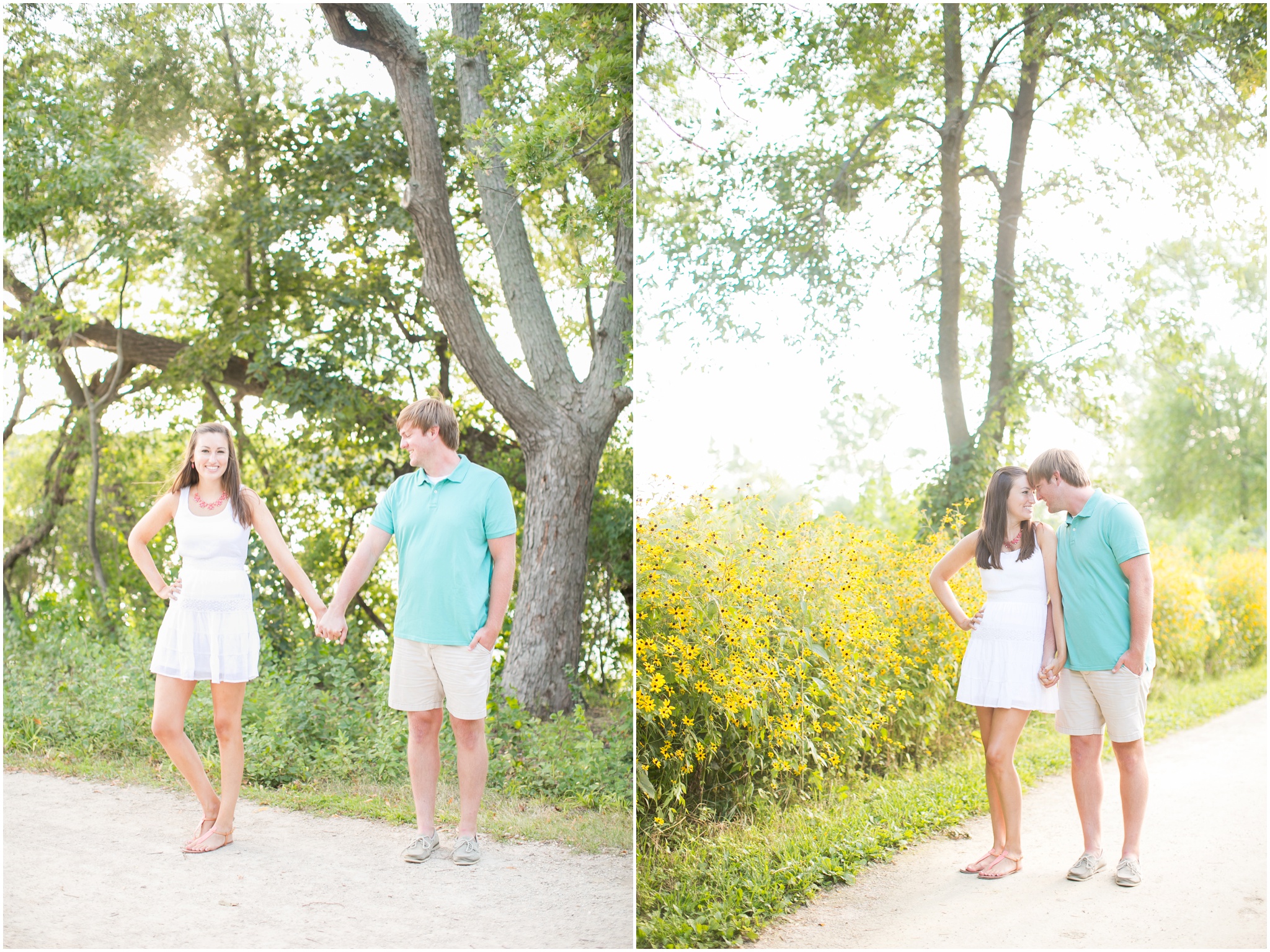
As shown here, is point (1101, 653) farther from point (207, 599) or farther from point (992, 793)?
point (207, 599)

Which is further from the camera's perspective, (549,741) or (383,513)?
(549,741)

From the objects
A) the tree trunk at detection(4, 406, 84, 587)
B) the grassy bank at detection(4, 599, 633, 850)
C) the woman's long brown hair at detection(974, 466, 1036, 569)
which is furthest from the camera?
the tree trunk at detection(4, 406, 84, 587)

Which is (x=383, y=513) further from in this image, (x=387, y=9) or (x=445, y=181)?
(x=387, y=9)

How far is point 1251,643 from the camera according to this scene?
387 cm

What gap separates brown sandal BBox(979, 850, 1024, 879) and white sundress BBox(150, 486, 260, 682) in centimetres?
276

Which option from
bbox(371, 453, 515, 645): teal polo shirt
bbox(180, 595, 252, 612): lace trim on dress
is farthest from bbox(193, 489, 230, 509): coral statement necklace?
bbox(371, 453, 515, 645): teal polo shirt

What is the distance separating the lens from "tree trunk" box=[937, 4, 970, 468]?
3410 millimetres

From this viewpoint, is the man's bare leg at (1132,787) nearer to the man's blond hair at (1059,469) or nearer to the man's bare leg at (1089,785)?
the man's bare leg at (1089,785)

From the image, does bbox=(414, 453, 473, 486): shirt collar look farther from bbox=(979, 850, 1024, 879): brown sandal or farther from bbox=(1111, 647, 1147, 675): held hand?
bbox=(1111, 647, 1147, 675): held hand

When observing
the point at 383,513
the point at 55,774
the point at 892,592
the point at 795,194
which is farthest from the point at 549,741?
the point at 795,194

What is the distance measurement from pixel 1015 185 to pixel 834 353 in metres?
0.97

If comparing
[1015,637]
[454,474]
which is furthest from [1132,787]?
[454,474]

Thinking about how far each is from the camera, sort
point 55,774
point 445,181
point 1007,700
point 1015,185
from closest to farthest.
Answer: point 1007,700, point 1015,185, point 55,774, point 445,181

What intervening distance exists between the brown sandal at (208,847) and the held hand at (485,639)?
1.25m
